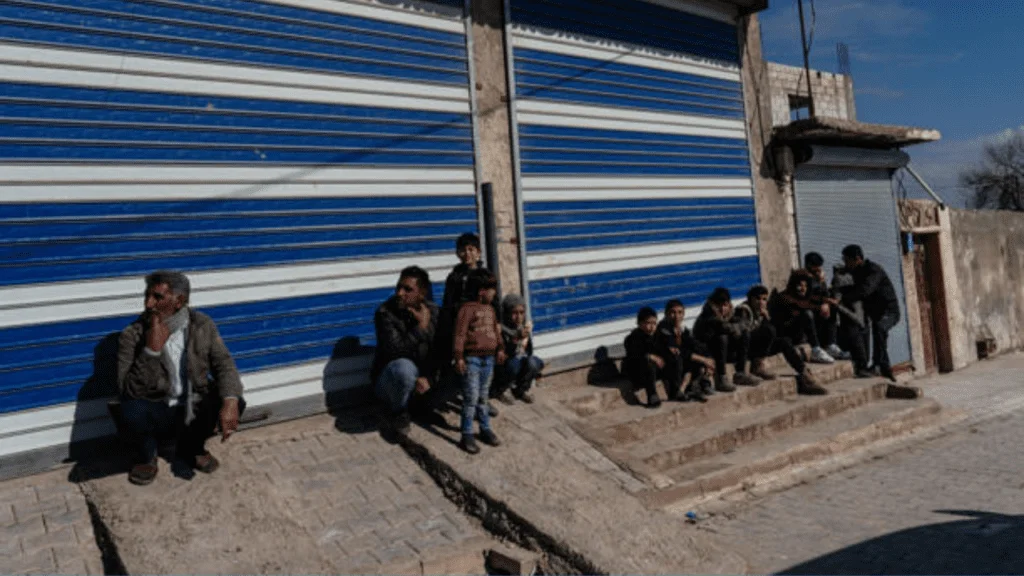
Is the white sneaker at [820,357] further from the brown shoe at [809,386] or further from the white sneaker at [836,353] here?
the brown shoe at [809,386]

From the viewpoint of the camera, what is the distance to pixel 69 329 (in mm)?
4641

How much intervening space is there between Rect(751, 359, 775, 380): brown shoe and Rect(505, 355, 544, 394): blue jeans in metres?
3.05

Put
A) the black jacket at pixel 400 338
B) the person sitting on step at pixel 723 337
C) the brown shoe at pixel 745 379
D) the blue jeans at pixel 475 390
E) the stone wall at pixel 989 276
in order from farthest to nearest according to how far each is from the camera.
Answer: the stone wall at pixel 989 276
the brown shoe at pixel 745 379
the person sitting on step at pixel 723 337
the black jacket at pixel 400 338
the blue jeans at pixel 475 390

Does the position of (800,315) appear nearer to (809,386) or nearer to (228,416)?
(809,386)

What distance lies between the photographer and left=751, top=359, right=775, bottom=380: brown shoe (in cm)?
791

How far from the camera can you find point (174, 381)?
439cm

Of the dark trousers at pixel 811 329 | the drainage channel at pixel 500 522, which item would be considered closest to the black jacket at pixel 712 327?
the dark trousers at pixel 811 329

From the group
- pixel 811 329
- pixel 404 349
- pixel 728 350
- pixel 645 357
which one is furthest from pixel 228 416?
pixel 811 329

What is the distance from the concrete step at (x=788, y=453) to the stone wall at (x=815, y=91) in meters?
5.68

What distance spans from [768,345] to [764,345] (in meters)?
Answer: 0.05

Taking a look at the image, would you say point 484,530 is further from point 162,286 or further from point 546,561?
point 162,286

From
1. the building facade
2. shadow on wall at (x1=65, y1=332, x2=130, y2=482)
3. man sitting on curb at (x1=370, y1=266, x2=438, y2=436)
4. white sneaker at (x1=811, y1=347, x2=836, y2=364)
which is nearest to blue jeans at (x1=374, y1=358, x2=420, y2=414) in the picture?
man sitting on curb at (x1=370, y1=266, x2=438, y2=436)

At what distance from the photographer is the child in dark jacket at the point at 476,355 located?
5145mm

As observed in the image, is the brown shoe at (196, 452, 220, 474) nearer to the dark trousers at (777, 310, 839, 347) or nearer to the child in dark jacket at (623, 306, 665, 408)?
the child in dark jacket at (623, 306, 665, 408)
